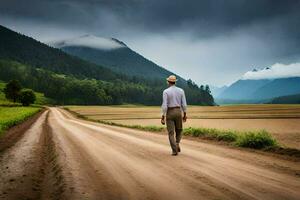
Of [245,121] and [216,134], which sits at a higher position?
[216,134]

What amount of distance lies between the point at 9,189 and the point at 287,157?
8.59 meters

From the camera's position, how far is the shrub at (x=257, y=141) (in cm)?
1441

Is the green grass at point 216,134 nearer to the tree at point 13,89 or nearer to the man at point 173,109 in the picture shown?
the man at point 173,109

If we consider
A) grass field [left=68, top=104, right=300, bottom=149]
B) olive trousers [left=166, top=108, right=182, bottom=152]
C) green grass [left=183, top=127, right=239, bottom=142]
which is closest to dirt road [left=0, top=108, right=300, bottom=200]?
olive trousers [left=166, top=108, right=182, bottom=152]

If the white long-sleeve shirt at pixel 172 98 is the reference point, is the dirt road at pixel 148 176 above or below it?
below

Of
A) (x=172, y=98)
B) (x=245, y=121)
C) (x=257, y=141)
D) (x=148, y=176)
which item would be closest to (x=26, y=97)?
(x=245, y=121)

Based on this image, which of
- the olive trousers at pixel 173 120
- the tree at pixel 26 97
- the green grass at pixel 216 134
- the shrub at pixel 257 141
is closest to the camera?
the olive trousers at pixel 173 120

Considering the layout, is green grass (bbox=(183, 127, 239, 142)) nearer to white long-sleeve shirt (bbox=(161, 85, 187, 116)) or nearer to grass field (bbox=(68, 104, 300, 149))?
grass field (bbox=(68, 104, 300, 149))

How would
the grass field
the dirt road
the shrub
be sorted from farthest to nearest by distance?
the grass field < the shrub < the dirt road

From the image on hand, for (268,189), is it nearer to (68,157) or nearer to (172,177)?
(172,177)

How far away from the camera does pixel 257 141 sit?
47.6 feet

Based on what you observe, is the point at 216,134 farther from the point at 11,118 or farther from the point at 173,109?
the point at 11,118

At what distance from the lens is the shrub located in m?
14.4

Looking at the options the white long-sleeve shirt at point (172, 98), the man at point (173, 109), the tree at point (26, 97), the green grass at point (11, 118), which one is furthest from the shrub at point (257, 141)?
the tree at point (26, 97)
